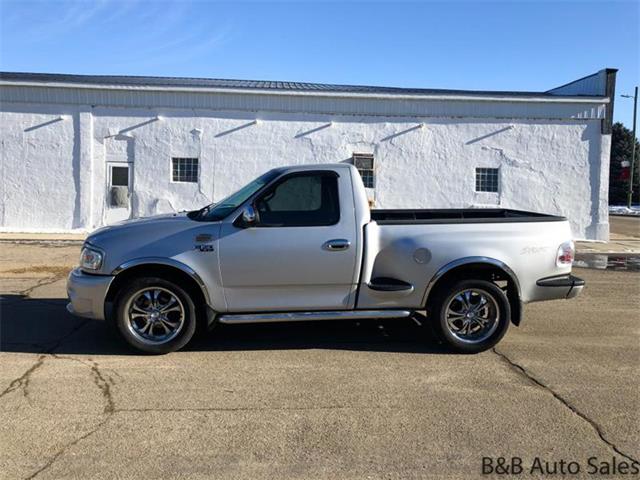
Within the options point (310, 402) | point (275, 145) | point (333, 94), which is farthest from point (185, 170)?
point (310, 402)

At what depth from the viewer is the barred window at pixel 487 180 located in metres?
18.5

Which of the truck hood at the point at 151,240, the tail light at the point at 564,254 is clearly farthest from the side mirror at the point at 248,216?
the tail light at the point at 564,254

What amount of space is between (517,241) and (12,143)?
16.9 metres

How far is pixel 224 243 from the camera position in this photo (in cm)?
548

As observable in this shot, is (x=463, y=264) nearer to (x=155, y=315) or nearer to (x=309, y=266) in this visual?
(x=309, y=266)

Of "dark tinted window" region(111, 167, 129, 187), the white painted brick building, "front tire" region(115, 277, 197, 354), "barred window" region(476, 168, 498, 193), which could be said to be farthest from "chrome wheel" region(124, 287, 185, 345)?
"barred window" region(476, 168, 498, 193)

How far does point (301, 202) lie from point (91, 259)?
2126 mm

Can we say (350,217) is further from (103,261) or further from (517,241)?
(103,261)

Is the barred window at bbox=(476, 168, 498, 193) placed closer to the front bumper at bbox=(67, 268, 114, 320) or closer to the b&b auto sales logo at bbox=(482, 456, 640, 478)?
the front bumper at bbox=(67, 268, 114, 320)

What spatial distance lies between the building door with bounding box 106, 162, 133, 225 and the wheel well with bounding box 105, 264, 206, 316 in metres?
13.1

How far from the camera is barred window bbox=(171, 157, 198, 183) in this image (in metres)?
18.0

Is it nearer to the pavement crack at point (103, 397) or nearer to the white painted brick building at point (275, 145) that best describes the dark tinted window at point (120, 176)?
the white painted brick building at point (275, 145)

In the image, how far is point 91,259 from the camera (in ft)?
18.1

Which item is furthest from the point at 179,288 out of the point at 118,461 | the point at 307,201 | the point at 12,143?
the point at 12,143
